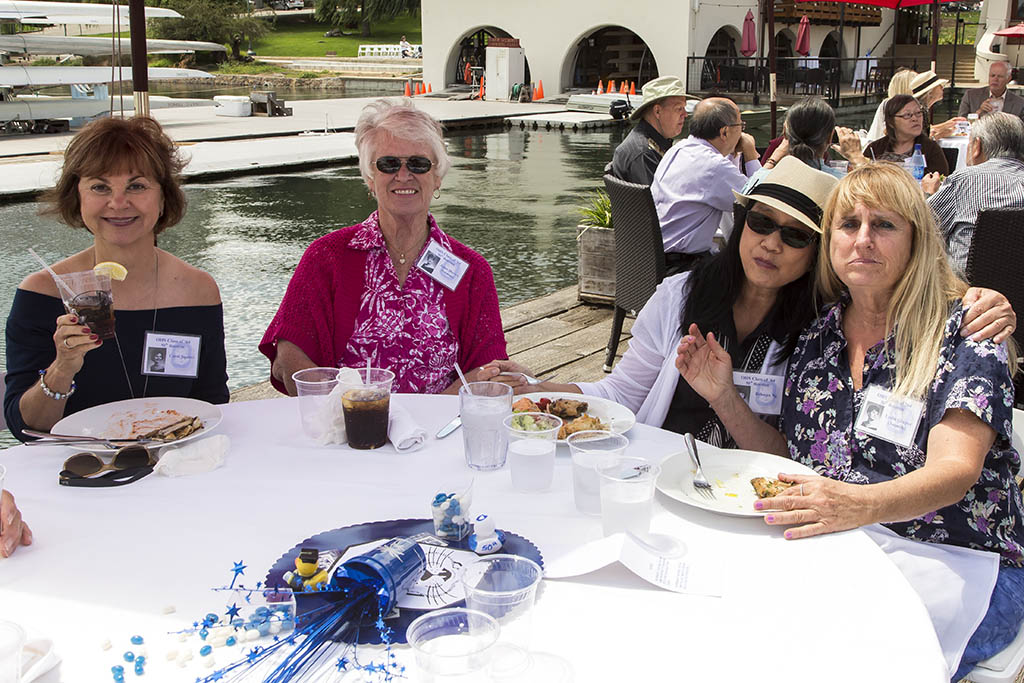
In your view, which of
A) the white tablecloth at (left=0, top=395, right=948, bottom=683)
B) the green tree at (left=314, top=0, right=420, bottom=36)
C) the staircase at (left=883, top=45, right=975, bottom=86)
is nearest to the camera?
the white tablecloth at (left=0, top=395, right=948, bottom=683)

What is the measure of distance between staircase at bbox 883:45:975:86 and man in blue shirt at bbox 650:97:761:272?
27057 mm

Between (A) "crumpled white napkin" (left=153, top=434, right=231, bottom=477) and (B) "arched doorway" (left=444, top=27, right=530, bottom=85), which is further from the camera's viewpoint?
(B) "arched doorway" (left=444, top=27, right=530, bottom=85)

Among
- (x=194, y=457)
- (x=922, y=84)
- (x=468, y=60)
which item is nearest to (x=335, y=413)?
(x=194, y=457)

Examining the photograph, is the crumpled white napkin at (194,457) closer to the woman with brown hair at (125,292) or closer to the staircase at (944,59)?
the woman with brown hair at (125,292)

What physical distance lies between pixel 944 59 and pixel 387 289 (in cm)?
3358

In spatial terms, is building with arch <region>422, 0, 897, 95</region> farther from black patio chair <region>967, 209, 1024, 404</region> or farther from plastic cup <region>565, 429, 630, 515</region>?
plastic cup <region>565, 429, 630, 515</region>

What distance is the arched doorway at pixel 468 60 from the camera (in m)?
29.4

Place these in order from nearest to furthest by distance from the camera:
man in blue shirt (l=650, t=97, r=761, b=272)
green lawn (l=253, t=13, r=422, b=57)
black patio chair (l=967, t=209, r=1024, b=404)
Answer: black patio chair (l=967, t=209, r=1024, b=404) → man in blue shirt (l=650, t=97, r=761, b=272) → green lawn (l=253, t=13, r=422, b=57)

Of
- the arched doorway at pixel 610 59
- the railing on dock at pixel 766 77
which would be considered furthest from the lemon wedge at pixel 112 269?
the arched doorway at pixel 610 59

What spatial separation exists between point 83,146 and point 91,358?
0.60 metres

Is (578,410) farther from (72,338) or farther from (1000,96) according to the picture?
(1000,96)

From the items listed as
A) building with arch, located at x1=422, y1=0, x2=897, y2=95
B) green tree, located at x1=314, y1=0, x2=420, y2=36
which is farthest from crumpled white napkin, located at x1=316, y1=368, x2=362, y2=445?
green tree, located at x1=314, y1=0, x2=420, y2=36

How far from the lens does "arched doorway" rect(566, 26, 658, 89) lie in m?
29.8

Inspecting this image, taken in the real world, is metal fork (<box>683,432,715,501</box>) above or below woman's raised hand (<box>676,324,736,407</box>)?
below
